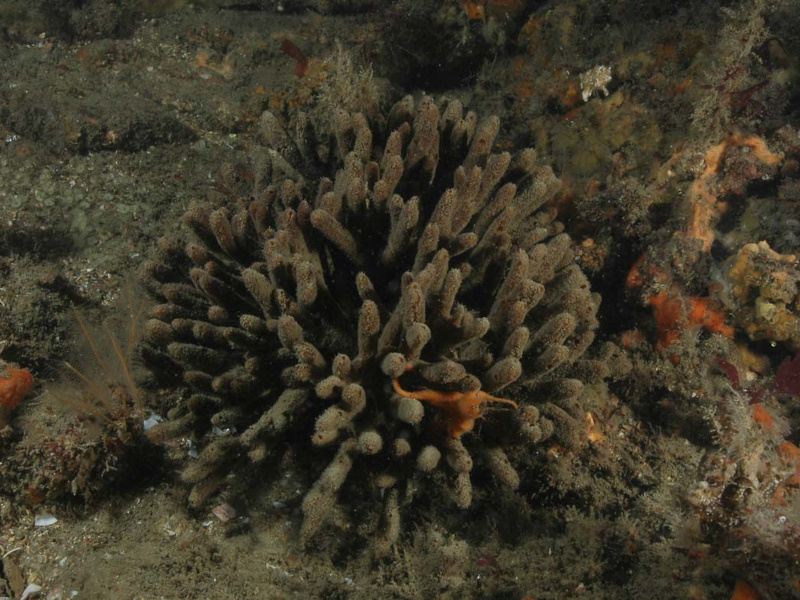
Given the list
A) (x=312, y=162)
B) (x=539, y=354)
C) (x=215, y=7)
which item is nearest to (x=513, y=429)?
(x=539, y=354)

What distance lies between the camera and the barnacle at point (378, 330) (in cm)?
278

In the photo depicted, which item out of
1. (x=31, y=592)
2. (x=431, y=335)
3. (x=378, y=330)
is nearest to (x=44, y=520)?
(x=31, y=592)

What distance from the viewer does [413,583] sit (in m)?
2.86

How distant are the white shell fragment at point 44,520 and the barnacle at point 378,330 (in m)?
0.81

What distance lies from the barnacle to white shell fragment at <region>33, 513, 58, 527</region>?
811 mm

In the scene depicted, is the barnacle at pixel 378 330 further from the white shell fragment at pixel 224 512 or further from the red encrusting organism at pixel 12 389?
the red encrusting organism at pixel 12 389

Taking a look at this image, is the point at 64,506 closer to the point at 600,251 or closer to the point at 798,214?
the point at 600,251

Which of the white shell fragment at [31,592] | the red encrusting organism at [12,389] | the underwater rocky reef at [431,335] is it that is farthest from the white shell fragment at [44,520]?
the red encrusting organism at [12,389]

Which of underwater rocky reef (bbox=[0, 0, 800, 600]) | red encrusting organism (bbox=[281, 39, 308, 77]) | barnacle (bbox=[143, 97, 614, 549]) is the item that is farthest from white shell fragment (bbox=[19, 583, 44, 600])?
red encrusting organism (bbox=[281, 39, 308, 77])

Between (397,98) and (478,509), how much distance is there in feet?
15.1

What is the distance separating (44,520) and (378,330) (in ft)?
7.37

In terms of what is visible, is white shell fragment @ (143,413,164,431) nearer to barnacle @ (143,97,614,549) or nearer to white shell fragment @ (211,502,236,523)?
barnacle @ (143,97,614,549)

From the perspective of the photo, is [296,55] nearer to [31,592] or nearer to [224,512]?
[224,512]

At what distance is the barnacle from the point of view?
2779 millimetres
